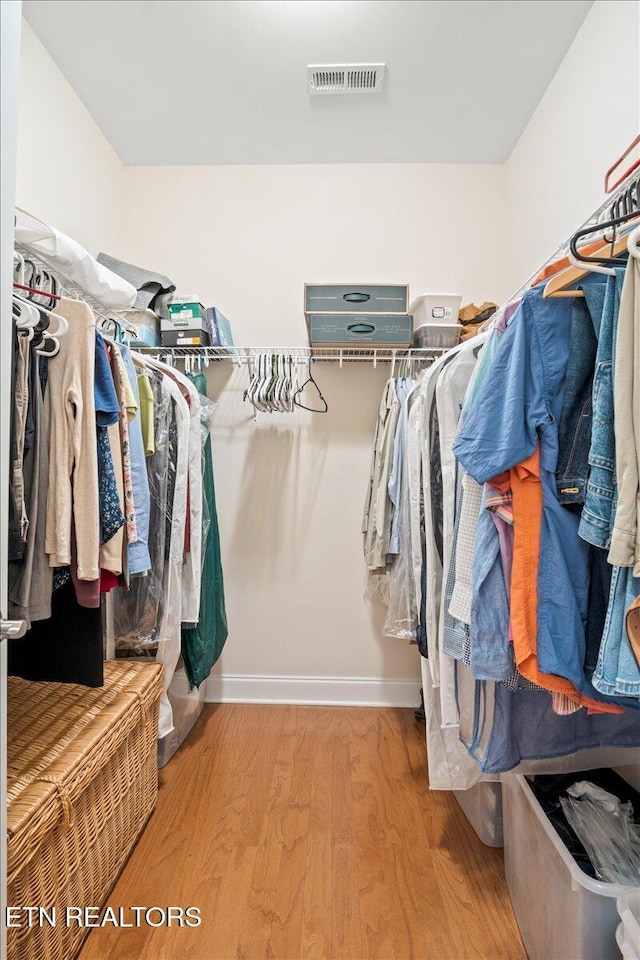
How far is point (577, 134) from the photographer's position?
179 centimetres

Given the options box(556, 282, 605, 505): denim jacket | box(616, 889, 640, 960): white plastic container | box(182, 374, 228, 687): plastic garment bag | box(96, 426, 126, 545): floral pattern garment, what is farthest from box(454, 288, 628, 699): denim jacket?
box(182, 374, 228, 687): plastic garment bag

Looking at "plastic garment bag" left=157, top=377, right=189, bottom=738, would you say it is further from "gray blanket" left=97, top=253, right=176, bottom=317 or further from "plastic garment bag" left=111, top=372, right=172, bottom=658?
"gray blanket" left=97, top=253, right=176, bottom=317

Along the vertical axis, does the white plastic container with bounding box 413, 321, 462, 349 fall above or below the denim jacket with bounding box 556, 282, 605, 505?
above

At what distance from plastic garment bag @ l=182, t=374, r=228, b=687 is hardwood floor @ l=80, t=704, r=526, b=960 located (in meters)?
0.40

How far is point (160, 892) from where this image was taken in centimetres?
141

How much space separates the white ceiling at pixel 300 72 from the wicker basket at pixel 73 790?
2297 mm

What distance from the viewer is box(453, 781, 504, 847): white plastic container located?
1557 millimetres

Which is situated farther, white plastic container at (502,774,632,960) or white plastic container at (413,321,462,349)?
white plastic container at (413,321,462,349)

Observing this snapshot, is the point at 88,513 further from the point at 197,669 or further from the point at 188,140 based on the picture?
the point at 188,140

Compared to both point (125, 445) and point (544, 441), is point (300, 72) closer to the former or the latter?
point (125, 445)

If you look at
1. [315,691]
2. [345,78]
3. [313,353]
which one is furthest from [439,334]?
[315,691]

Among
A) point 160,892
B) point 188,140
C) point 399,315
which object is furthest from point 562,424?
point 188,140

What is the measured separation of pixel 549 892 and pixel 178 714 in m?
1.49

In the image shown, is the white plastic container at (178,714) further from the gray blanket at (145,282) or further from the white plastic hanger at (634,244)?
the white plastic hanger at (634,244)
